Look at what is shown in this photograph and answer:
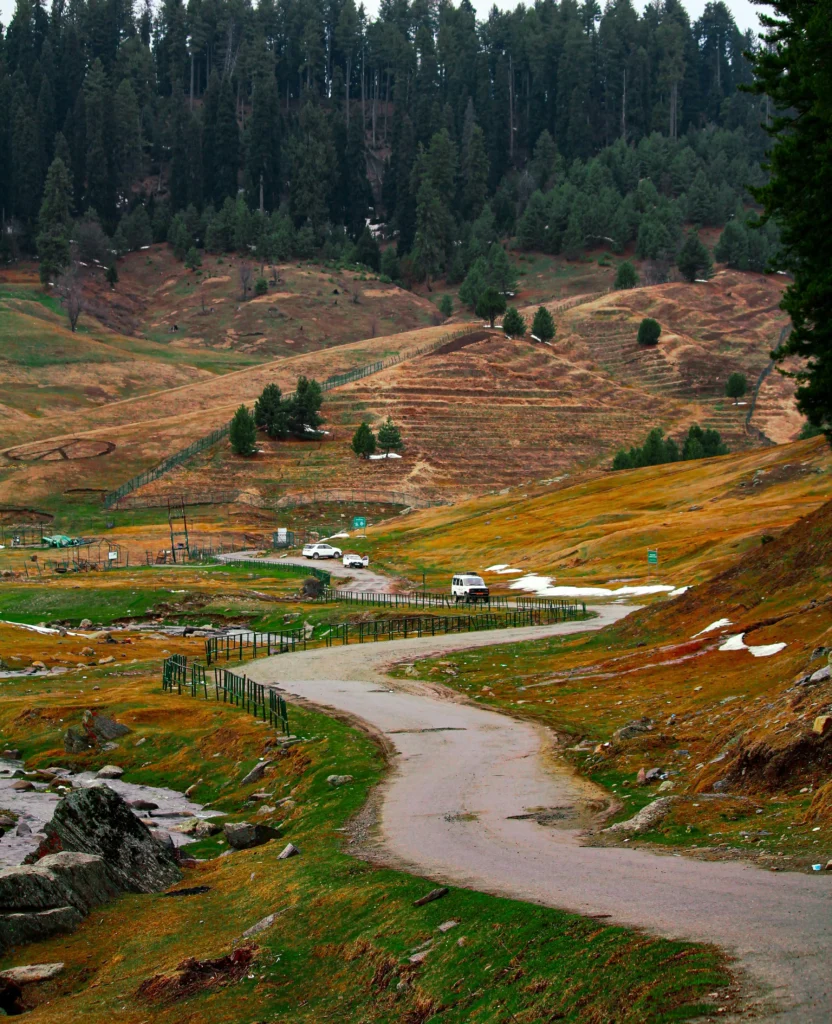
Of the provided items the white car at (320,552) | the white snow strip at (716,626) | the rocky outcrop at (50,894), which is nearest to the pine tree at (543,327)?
the white car at (320,552)

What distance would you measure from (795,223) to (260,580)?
52786mm

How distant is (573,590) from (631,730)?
1808 inches

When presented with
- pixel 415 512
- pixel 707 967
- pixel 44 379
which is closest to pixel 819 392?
pixel 707 967

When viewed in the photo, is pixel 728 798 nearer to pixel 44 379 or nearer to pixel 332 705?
pixel 332 705

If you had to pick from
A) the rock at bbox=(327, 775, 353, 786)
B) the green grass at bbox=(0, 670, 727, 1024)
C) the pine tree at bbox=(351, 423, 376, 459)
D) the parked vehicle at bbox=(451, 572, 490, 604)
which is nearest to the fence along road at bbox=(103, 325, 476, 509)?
the pine tree at bbox=(351, 423, 376, 459)

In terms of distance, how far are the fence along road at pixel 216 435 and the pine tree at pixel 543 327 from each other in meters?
11.7

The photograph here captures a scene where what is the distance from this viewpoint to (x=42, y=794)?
31.7 m

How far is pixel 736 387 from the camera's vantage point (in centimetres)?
17562

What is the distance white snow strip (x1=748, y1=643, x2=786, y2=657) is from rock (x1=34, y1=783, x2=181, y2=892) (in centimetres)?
1929

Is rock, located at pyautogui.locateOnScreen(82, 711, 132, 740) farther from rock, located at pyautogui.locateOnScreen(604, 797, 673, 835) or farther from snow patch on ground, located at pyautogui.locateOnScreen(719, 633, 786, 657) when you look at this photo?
rock, located at pyautogui.locateOnScreen(604, 797, 673, 835)

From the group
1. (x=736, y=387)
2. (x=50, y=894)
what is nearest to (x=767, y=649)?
(x=50, y=894)

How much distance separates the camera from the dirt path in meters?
11.6

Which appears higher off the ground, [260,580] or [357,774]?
[357,774]

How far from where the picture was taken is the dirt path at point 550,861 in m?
11.6
